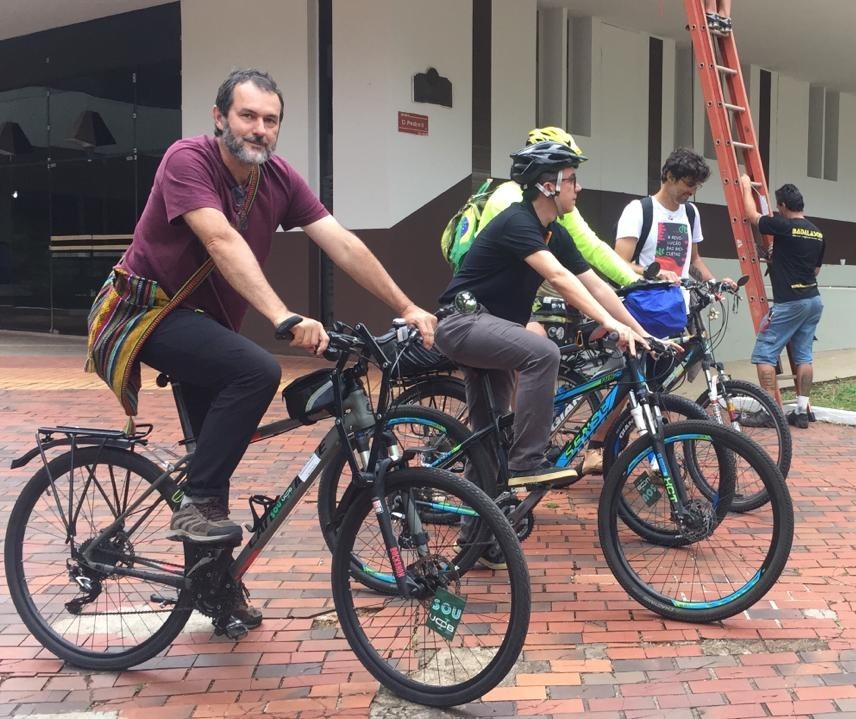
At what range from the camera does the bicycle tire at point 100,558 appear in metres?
3.36

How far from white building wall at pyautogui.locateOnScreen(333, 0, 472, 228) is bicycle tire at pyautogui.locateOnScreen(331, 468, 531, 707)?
7.95m

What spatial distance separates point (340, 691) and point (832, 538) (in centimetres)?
296

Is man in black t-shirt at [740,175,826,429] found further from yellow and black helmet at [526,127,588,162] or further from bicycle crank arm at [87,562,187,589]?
bicycle crank arm at [87,562,187,589]

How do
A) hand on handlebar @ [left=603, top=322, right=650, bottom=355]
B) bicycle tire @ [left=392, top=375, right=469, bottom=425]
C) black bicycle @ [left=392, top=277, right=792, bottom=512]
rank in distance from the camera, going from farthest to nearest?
bicycle tire @ [left=392, top=375, right=469, bottom=425]
black bicycle @ [left=392, top=277, right=792, bottom=512]
hand on handlebar @ [left=603, top=322, right=650, bottom=355]

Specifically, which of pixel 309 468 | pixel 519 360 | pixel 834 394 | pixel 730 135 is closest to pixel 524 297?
pixel 519 360

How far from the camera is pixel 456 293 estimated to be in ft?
14.1

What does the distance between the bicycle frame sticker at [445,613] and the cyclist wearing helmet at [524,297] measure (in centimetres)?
104

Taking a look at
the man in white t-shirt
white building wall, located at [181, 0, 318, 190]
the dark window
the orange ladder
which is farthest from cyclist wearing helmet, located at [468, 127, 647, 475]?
the dark window

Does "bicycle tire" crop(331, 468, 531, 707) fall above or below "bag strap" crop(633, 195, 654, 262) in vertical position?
below

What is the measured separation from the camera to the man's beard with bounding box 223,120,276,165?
3.15 meters

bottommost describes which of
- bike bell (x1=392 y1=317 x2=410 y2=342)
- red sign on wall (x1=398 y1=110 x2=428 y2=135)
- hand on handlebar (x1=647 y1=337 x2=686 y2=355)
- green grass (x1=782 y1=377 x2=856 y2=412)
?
green grass (x1=782 y1=377 x2=856 y2=412)

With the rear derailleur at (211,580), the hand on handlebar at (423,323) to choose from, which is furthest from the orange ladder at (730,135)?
the rear derailleur at (211,580)

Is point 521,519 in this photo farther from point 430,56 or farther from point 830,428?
point 430,56

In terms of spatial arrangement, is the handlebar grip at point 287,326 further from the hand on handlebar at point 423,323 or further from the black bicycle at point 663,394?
the black bicycle at point 663,394
